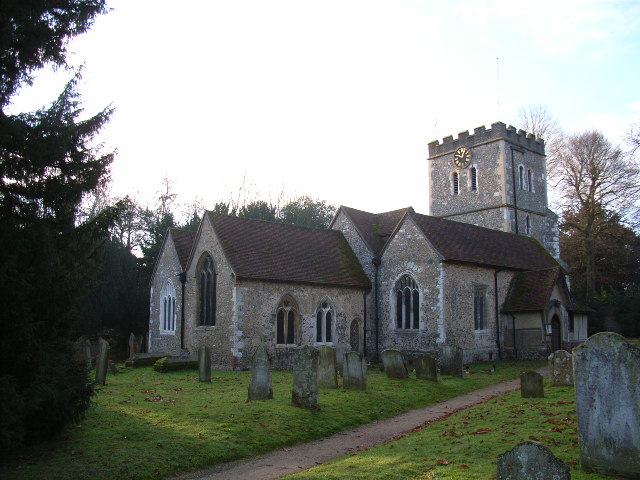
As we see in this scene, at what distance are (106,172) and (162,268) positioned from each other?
18.3 meters

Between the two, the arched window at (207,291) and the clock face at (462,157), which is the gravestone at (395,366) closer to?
the arched window at (207,291)

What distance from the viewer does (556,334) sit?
26406mm

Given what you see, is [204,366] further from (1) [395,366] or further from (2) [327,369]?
(1) [395,366]

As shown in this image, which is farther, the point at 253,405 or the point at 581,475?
the point at 253,405

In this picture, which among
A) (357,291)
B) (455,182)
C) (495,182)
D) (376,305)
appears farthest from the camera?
(455,182)

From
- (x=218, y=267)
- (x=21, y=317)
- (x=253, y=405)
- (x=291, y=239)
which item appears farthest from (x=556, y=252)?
(x=21, y=317)

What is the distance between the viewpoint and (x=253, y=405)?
1260 cm

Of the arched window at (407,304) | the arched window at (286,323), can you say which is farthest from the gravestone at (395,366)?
the arched window at (407,304)

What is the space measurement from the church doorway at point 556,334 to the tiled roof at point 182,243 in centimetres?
1777

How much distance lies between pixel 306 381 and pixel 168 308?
646 inches

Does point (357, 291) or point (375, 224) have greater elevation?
point (375, 224)

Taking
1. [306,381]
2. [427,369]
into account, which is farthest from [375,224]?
[306,381]

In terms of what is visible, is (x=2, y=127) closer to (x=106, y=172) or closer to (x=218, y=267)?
(x=106, y=172)

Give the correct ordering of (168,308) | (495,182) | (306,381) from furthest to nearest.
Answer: (495,182)
(168,308)
(306,381)
